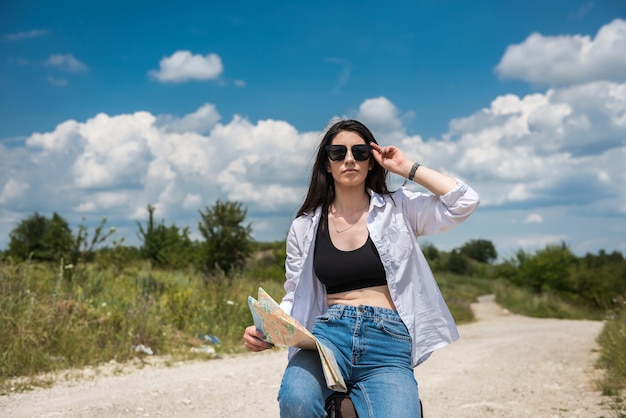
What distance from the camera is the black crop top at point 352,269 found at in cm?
334

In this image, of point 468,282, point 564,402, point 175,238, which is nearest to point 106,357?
point 564,402

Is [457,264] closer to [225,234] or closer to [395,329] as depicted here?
[225,234]

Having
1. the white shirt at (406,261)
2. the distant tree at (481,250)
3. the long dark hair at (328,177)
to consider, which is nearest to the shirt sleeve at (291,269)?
the white shirt at (406,261)

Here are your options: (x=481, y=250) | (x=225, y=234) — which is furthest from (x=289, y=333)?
(x=481, y=250)

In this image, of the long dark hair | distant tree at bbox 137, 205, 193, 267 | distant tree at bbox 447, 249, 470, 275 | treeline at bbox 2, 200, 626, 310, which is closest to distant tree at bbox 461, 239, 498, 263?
distant tree at bbox 447, 249, 470, 275

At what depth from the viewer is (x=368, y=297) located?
333cm

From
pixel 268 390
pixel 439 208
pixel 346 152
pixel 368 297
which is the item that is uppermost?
pixel 346 152

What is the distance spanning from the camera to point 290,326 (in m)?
3.02

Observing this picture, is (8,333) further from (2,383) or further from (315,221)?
(315,221)

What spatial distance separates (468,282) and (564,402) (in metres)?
36.3

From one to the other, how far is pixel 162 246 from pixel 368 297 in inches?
1136

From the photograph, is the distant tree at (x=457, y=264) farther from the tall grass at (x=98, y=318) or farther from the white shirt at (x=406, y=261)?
the white shirt at (x=406, y=261)

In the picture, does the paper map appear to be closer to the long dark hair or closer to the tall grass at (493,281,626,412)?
the long dark hair

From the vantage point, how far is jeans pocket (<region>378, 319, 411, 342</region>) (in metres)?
3.22
